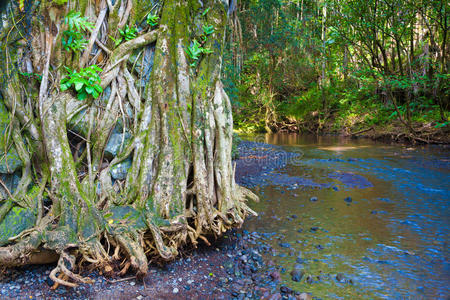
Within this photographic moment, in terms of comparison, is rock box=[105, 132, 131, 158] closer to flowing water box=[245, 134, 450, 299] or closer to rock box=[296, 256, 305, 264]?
flowing water box=[245, 134, 450, 299]

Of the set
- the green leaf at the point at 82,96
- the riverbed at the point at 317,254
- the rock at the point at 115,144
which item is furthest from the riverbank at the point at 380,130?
the green leaf at the point at 82,96

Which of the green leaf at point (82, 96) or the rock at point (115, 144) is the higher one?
the green leaf at point (82, 96)

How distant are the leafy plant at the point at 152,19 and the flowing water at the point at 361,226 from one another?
411 centimetres

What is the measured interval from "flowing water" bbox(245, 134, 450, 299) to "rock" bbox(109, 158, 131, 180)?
2610 millimetres

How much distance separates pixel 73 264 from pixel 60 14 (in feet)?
11.5

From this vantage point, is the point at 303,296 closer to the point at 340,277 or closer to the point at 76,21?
the point at 340,277

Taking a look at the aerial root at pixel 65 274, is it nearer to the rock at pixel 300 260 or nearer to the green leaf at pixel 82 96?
the green leaf at pixel 82 96

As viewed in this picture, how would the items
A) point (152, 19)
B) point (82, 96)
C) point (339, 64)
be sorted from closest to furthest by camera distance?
point (82, 96)
point (152, 19)
point (339, 64)

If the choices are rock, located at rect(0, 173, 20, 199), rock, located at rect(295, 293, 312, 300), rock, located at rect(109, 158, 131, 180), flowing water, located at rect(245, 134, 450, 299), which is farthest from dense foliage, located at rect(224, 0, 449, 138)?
rock, located at rect(295, 293, 312, 300)

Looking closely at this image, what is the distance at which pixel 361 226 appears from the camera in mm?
6301

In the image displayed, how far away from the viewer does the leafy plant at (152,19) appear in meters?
5.00

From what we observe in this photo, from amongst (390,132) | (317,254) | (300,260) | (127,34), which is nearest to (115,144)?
(127,34)

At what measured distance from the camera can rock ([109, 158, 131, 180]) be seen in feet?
15.6

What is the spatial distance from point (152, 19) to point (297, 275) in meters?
4.50
